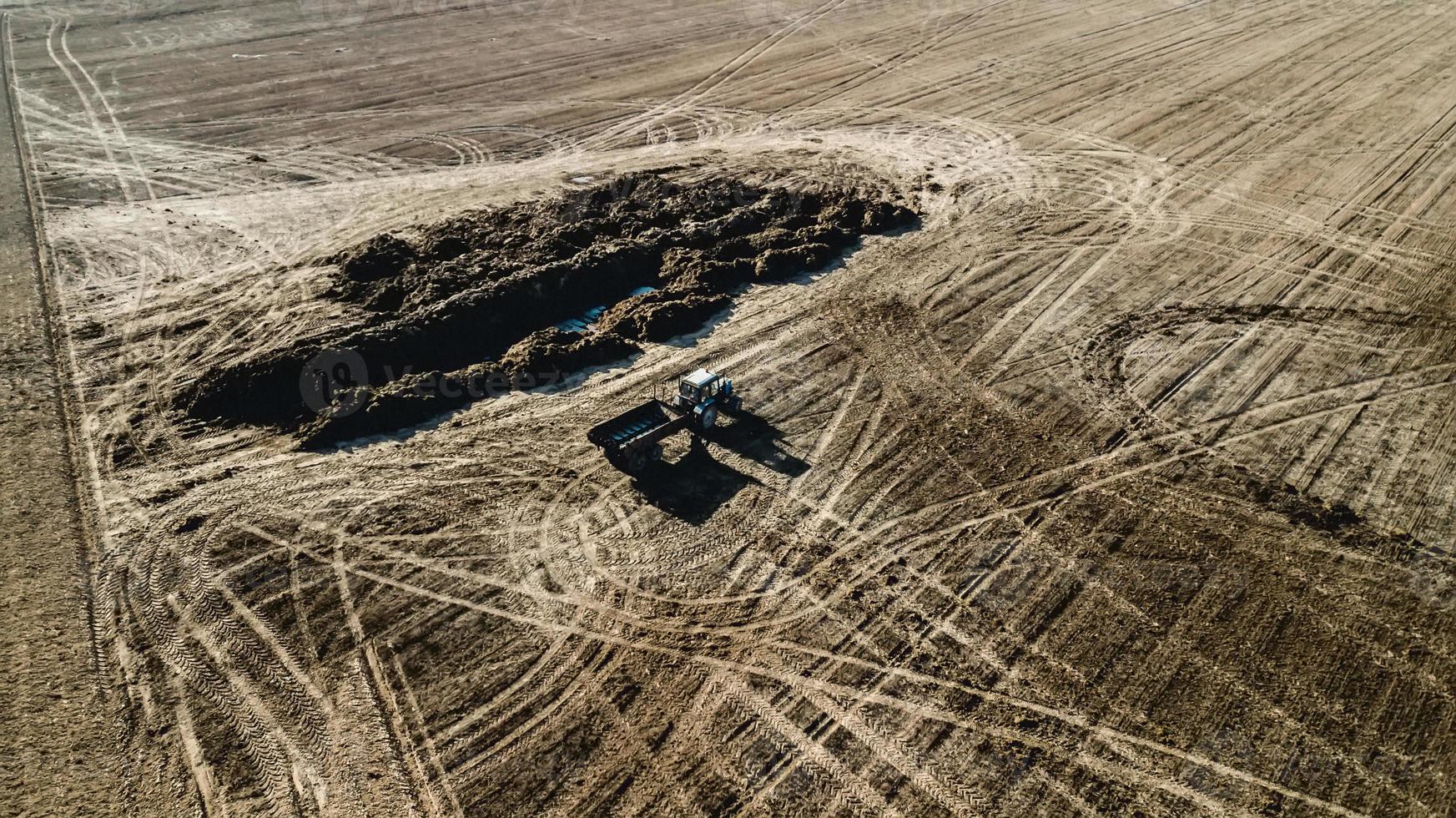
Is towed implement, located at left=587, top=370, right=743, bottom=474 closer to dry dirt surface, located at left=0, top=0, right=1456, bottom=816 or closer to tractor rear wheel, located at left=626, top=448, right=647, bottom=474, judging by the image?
tractor rear wheel, located at left=626, top=448, right=647, bottom=474

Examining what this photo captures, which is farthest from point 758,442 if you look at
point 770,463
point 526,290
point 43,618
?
point 43,618

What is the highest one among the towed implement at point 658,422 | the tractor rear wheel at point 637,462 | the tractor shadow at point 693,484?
the towed implement at point 658,422

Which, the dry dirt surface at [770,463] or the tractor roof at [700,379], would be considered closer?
the dry dirt surface at [770,463]

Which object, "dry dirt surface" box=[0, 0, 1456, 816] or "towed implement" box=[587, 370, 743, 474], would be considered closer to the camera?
"dry dirt surface" box=[0, 0, 1456, 816]

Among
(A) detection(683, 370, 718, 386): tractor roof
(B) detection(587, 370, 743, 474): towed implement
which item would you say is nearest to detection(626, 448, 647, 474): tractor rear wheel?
(B) detection(587, 370, 743, 474): towed implement

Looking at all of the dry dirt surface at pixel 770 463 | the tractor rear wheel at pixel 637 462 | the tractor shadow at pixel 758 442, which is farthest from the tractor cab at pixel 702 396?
the tractor rear wheel at pixel 637 462

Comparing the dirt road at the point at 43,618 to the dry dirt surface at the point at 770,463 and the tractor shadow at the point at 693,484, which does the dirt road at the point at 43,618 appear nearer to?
the dry dirt surface at the point at 770,463
